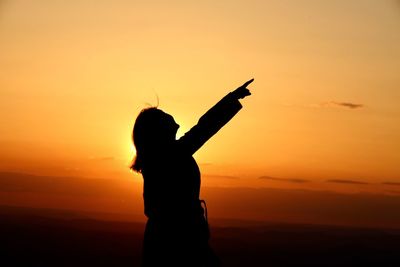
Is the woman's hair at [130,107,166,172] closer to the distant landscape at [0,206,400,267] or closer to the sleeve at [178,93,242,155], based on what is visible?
the sleeve at [178,93,242,155]

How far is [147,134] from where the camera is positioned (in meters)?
7.31

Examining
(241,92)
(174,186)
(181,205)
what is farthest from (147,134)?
(241,92)

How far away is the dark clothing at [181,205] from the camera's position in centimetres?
709

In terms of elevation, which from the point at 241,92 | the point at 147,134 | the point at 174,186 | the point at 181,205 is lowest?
the point at 181,205

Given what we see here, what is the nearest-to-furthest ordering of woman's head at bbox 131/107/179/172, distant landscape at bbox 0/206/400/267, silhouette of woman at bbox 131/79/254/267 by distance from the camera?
1. silhouette of woman at bbox 131/79/254/267
2. woman's head at bbox 131/107/179/172
3. distant landscape at bbox 0/206/400/267

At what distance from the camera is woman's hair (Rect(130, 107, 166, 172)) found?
7.22 m

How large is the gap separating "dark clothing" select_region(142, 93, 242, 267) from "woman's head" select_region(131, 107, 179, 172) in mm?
83

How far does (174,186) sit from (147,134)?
511 millimetres

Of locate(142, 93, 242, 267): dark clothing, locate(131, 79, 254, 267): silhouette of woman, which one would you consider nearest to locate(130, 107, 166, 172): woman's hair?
locate(131, 79, 254, 267): silhouette of woman

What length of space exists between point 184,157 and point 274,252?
11578 centimetres

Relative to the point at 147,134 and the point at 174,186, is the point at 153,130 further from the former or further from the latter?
the point at 174,186

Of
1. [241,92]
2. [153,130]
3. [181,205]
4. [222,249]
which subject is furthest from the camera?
[222,249]

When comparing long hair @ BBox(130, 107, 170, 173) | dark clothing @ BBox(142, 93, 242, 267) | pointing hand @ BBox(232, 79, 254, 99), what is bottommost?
dark clothing @ BBox(142, 93, 242, 267)

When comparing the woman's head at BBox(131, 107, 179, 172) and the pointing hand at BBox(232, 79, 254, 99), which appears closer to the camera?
the woman's head at BBox(131, 107, 179, 172)
